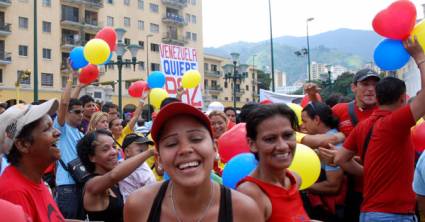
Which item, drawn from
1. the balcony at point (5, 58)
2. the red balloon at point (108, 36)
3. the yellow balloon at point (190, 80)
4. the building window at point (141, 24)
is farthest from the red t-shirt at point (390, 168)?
the building window at point (141, 24)

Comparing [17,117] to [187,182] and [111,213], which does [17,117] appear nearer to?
[111,213]

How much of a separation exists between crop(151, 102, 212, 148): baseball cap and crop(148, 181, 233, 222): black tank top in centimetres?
29

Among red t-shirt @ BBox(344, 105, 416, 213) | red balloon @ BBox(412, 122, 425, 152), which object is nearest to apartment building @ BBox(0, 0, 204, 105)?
red balloon @ BBox(412, 122, 425, 152)

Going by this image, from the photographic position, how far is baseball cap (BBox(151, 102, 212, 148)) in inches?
76.6

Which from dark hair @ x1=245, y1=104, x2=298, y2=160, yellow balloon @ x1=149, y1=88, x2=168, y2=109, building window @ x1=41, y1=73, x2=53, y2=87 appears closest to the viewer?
dark hair @ x1=245, y1=104, x2=298, y2=160

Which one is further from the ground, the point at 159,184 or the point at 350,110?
the point at 350,110

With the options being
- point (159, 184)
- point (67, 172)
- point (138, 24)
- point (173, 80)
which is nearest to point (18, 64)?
point (138, 24)

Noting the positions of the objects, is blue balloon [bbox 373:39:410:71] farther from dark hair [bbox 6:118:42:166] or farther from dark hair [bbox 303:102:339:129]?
dark hair [bbox 6:118:42:166]

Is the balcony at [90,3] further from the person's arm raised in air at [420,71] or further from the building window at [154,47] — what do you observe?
the person's arm raised in air at [420,71]

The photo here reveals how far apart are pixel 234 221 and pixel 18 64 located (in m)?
40.7

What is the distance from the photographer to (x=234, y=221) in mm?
1962

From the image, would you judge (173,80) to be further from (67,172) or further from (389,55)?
(389,55)

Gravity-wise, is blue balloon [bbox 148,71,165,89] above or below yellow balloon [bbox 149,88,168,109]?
above

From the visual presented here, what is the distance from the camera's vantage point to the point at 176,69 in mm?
9914
